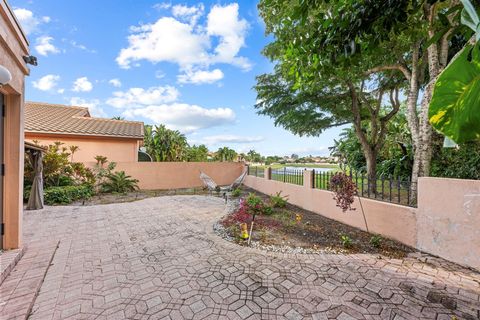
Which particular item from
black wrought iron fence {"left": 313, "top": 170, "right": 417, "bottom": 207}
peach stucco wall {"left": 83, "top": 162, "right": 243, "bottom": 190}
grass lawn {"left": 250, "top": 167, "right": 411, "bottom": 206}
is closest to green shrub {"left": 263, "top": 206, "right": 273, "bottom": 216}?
grass lawn {"left": 250, "top": 167, "right": 411, "bottom": 206}

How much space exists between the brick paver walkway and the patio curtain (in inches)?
139

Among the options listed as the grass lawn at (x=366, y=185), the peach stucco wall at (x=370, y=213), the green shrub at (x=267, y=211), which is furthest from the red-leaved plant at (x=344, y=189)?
the green shrub at (x=267, y=211)

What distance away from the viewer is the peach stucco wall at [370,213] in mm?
3906

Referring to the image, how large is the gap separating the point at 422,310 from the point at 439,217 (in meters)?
1.92

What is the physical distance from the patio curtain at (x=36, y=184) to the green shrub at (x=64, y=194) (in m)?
1.01

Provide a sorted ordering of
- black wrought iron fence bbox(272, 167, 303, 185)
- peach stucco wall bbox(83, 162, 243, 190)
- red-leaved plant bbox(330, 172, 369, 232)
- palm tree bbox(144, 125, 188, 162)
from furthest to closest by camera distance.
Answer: palm tree bbox(144, 125, 188, 162) < peach stucco wall bbox(83, 162, 243, 190) < black wrought iron fence bbox(272, 167, 303, 185) < red-leaved plant bbox(330, 172, 369, 232)

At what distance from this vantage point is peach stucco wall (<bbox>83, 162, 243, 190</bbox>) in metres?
11.9

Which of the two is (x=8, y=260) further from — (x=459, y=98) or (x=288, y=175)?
(x=288, y=175)

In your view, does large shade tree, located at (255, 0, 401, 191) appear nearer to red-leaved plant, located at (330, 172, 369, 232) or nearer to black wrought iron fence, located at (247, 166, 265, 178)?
black wrought iron fence, located at (247, 166, 265, 178)

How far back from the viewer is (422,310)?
2176 mm

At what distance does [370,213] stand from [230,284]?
3.52m

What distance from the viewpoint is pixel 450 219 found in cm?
328

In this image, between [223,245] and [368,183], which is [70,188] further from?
[368,183]

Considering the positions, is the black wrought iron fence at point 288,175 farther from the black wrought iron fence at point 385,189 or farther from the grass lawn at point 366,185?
the black wrought iron fence at point 385,189
